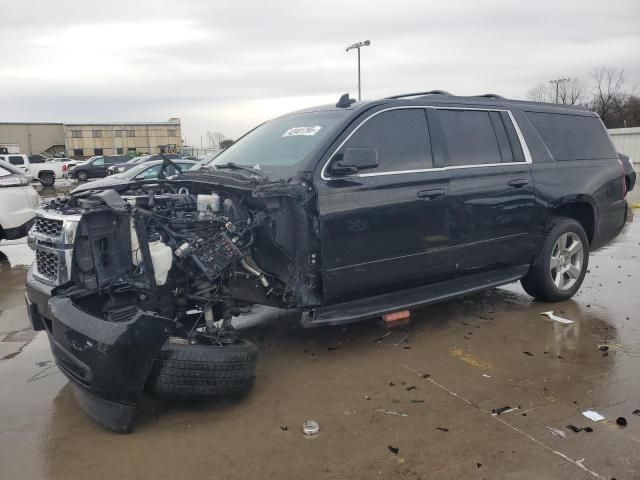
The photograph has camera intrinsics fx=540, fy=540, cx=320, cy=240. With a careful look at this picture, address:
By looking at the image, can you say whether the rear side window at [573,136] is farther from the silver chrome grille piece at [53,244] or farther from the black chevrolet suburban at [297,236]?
the silver chrome grille piece at [53,244]

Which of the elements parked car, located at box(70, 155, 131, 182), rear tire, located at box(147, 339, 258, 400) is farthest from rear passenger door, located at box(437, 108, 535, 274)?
parked car, located at box(70, 155, 131, 182)

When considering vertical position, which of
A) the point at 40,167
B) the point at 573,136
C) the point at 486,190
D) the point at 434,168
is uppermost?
the point at 573,136

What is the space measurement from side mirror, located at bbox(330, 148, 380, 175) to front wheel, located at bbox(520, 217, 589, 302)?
244cm

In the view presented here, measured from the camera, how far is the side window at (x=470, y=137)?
472cm

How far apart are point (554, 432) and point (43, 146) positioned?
9003 cm

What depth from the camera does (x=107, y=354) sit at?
118 inches

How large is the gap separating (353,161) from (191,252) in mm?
1329

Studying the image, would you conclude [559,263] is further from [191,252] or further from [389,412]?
[191,252]

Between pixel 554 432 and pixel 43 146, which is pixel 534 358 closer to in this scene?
pixel 554 432

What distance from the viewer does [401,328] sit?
508 centimetres

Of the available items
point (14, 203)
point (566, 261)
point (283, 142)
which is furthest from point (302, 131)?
point (14, 203)

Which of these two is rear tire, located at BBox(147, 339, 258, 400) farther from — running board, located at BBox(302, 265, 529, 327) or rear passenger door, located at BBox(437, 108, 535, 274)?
rear passenger door, located at BBox(437, 108, 535, 274)

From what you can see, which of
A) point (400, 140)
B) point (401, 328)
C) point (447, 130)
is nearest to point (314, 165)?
point (400, 140)

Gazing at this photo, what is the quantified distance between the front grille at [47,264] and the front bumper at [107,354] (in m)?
0.28
